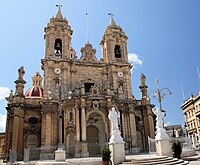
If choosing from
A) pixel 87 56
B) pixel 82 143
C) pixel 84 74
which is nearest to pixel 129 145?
pixel 82 143

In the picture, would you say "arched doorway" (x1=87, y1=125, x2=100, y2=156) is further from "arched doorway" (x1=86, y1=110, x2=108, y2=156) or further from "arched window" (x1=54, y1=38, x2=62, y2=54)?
"arched window" (x1=54, y1=38, x2=62, y2=54)

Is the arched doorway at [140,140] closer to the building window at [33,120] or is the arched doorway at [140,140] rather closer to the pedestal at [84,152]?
the pedestal at [84,152]

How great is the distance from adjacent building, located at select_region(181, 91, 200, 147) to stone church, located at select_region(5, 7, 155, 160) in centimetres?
1415

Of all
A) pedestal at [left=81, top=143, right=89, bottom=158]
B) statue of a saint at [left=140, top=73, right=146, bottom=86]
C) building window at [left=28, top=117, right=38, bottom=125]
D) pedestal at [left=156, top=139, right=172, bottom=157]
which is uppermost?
statue of a saint at [left=140, top=73, right=146, bottom=86]

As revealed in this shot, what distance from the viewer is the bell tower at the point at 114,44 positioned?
30797 millimetres

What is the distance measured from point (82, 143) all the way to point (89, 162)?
7698 mm

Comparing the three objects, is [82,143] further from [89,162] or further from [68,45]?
[68,45]

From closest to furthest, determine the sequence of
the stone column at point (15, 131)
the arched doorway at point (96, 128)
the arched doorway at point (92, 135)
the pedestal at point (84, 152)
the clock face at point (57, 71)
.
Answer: the pedestal at point (84, 152), the stone column at point (15, 131), the arched doorway at point (96, 128), the arched doorway at point (92, 135), the clock face at point (57, 71)

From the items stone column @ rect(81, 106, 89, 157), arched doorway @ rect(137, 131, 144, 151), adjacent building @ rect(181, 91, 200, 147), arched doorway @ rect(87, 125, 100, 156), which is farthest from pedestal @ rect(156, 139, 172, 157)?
adjacent building @ rect(181, 91, 200, 147)

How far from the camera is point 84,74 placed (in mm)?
28531

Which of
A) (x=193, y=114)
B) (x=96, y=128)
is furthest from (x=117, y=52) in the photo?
(x=193, y=114)

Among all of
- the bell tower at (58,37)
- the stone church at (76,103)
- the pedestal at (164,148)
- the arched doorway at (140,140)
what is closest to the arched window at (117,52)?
the stone church at (76,103)

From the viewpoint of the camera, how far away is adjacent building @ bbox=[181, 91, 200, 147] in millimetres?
39031

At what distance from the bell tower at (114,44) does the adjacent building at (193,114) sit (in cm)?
1726
